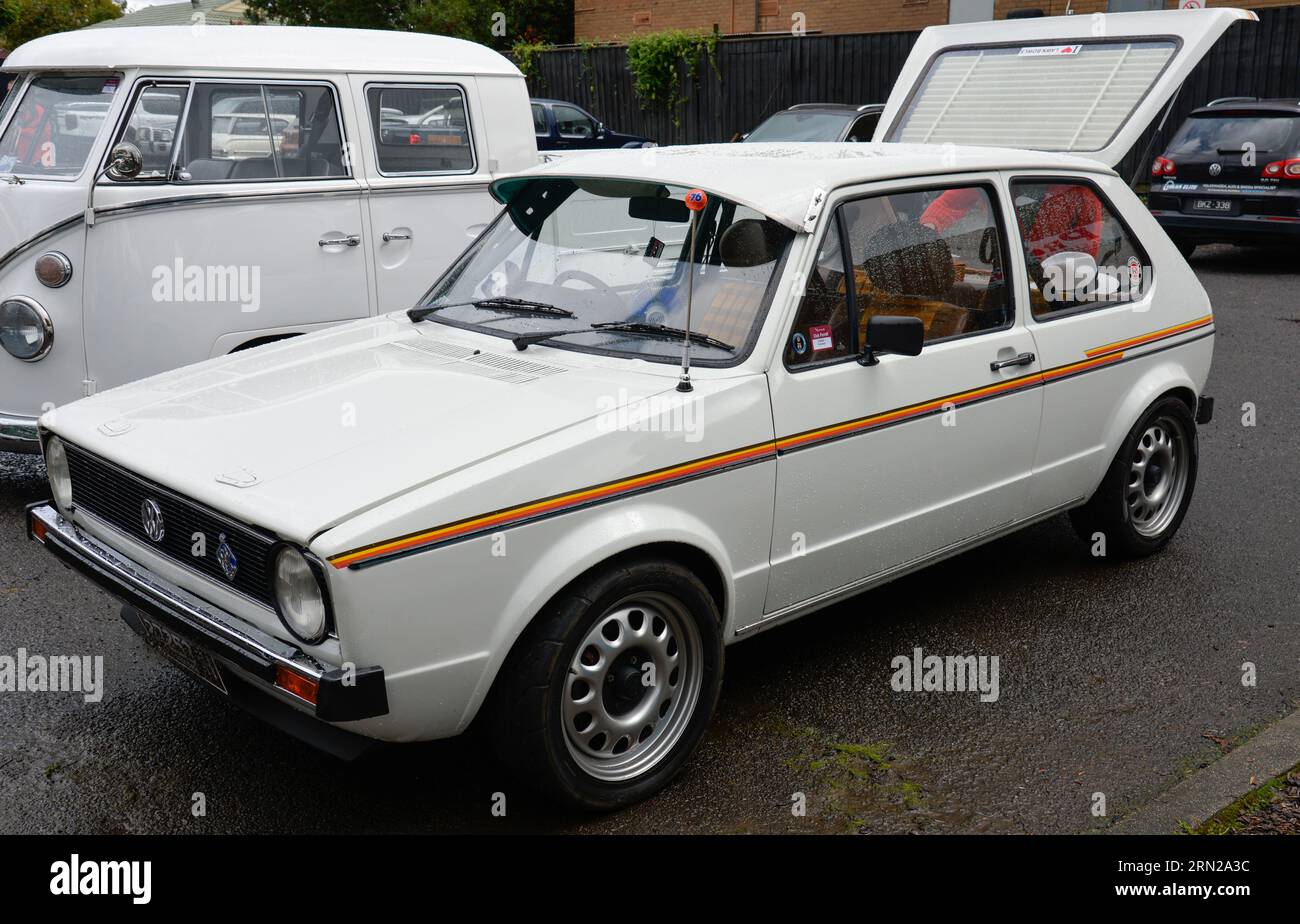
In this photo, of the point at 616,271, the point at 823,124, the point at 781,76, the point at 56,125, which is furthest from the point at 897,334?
the point at 781,76

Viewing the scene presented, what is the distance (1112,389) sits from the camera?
509cm

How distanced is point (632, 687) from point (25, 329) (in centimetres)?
407

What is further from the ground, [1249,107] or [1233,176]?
[1249,107]

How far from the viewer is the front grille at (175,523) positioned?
125 inches

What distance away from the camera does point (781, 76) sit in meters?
23.5

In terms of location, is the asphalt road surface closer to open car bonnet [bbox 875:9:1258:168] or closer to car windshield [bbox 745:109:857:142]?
open car bonnet [bbox 875:9:1258:168]

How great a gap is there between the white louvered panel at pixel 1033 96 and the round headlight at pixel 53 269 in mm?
4433

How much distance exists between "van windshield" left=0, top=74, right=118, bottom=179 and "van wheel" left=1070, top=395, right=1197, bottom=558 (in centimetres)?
514

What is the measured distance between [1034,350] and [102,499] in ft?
11.0

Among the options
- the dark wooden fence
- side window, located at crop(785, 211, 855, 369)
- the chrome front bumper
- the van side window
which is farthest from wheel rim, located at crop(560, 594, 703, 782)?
→ the dark wooden fence

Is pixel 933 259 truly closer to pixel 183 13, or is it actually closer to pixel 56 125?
pixel 56 125

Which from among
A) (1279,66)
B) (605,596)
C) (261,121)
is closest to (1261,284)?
(1279,66)

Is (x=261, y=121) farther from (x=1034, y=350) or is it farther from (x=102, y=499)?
(x=1034, y=350)

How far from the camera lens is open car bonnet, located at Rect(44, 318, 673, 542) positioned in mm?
3189
